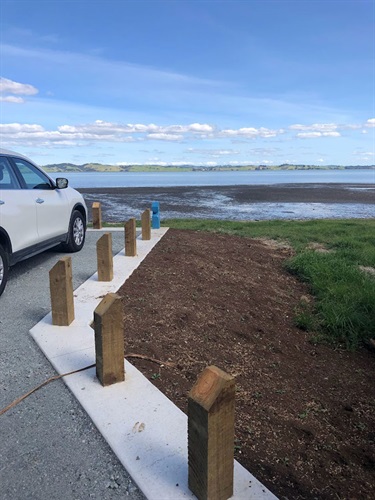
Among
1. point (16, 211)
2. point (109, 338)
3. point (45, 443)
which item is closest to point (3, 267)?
point (16, 211)

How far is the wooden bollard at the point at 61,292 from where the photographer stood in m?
4.67

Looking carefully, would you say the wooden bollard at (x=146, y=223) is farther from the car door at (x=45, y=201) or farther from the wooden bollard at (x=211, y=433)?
the wooden bollard at (x=211, y=433)

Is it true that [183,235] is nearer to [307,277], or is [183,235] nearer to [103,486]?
[307,277]

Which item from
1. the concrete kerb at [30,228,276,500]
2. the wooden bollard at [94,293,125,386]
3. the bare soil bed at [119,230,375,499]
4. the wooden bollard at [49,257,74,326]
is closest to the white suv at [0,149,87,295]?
the wooden bollard at [49,257,74,326]

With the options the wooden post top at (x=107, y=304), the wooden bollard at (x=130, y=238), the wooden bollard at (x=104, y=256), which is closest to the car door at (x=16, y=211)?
the wooden bollard at (x=104, y=256)

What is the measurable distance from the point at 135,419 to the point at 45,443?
625 mm

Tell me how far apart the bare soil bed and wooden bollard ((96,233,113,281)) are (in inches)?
13.5

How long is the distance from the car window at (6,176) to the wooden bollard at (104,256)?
1.51 m

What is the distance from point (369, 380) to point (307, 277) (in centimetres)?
365

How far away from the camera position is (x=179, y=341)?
189 inches

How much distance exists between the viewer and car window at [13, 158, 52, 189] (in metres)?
6.78

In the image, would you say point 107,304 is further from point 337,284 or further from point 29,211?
point 337,284

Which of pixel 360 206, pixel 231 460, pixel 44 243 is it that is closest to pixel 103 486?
pixel 231 460

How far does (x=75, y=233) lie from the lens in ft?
28.5
